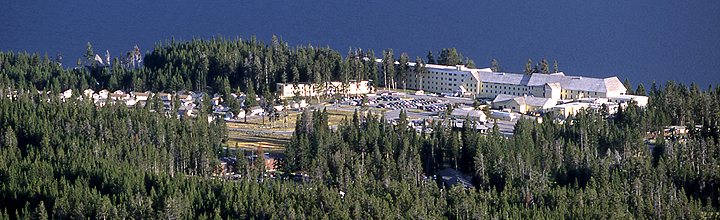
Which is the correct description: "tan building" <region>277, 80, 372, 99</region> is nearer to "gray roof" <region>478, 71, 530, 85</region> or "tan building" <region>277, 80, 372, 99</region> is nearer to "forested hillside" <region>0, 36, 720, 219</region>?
"gray roof" <region>478, 71, 530, 85</region>

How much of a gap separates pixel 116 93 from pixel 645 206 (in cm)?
3733

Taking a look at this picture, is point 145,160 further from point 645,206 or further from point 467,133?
point 645,206

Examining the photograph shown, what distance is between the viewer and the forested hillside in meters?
36.0

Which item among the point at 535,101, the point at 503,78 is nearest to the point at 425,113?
the point at 535,101

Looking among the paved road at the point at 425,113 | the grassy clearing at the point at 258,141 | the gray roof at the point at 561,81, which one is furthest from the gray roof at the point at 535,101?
the grassy clearing at the point at 258,141

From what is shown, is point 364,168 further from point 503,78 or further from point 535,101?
point 503,78

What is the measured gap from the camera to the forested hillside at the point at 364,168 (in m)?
36.0

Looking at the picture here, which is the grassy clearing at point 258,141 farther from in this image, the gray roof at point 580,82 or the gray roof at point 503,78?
the gray roof at point 580,82

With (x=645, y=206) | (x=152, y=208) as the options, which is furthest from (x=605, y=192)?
(x=152, y=208)

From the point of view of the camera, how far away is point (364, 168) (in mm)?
42094

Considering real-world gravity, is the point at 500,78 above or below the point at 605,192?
above

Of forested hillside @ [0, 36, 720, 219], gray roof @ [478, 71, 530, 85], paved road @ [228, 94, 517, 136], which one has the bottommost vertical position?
forested hillside @ [0, 36, 720, 219]

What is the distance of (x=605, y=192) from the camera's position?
38.2 metres

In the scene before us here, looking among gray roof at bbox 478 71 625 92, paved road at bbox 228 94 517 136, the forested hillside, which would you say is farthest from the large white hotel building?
the forested hillside
